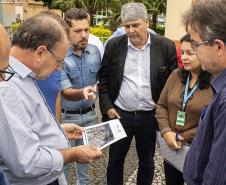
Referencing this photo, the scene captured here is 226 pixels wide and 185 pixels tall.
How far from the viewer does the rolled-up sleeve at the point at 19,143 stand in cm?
159

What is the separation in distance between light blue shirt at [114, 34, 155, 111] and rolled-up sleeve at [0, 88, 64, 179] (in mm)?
1645

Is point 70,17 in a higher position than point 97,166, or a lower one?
higher

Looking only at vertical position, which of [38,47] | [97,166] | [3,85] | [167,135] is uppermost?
[38,47]

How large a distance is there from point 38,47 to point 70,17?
1.58 metres

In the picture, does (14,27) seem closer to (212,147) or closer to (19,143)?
(19,143)

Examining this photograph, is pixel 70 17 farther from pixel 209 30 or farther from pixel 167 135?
pixel 209 30

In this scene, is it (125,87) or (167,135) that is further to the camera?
(125,87)

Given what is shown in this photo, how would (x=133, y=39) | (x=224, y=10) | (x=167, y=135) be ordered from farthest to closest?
(x=133, y=39) → (x=167, y=135) → (x=224, y=10)

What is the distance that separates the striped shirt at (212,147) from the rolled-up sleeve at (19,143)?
72cm

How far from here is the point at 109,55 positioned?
3430 mm

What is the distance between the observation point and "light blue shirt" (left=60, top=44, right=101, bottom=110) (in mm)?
3289

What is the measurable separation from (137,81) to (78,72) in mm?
562

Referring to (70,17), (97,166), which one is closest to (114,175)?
(97,166)

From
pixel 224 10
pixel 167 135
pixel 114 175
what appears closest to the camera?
pixel 224 10
